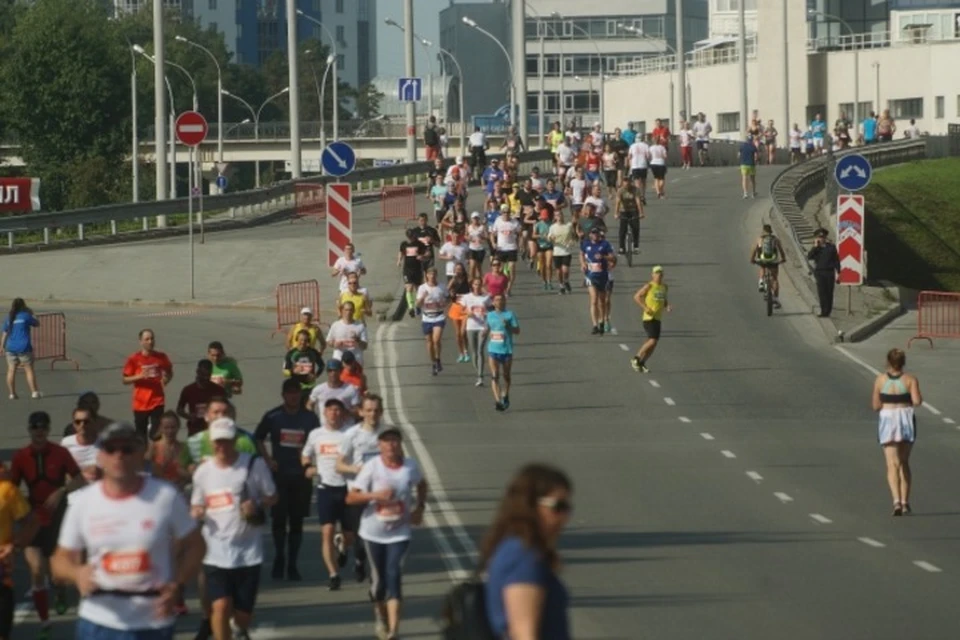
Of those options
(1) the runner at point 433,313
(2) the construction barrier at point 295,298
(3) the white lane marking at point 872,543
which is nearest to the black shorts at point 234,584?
(3) the white lane marking at point 872,543

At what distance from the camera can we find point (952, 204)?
68.1 meters

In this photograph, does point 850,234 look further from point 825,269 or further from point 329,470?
point 329,470

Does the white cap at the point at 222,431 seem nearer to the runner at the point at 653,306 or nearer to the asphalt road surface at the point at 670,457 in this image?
the asphalt road surface at the point at 670,457

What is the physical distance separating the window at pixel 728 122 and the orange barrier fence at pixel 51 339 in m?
69.6

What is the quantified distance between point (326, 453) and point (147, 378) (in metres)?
6.89

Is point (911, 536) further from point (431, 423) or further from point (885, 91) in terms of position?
point (885, 91)

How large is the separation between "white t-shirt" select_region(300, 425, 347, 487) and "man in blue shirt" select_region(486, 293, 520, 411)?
39.1 ft

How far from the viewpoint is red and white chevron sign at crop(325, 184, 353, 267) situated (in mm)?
30531

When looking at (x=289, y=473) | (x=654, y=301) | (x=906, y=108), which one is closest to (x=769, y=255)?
(x=654, y=301)

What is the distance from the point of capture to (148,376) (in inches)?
867

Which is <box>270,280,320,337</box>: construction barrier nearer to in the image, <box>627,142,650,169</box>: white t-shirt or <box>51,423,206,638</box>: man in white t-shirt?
<box>627,142,650,169</box>: white t-shirt

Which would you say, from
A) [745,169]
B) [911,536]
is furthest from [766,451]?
[745,169]

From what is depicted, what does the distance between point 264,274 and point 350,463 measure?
93.8ft

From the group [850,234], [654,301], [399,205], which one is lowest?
[654,301]
